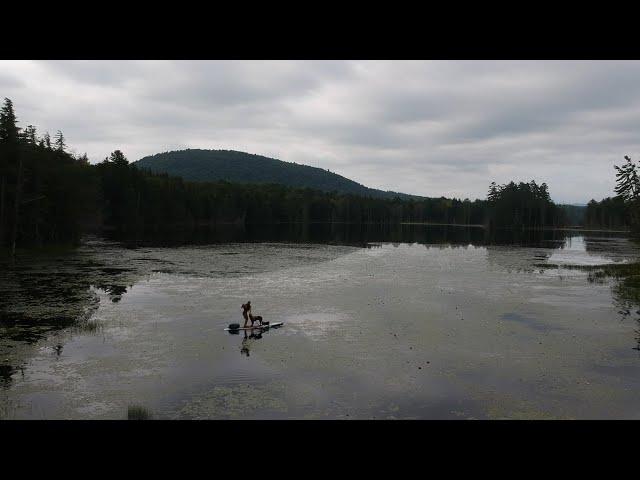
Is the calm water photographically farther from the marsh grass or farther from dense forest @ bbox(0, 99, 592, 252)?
dense forest @ bbox(0, 99, 592, 252)

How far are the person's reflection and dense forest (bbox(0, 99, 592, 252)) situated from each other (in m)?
38.0

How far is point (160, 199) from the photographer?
125750 millimetres

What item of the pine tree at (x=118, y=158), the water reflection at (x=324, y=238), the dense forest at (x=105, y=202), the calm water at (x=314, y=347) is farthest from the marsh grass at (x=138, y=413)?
the pine tree at (x=118, y=158)

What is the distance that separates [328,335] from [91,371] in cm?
1098

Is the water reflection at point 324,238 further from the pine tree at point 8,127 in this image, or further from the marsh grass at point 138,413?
the marsh grass at point 138,413

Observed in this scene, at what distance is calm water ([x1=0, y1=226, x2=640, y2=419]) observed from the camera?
1484 cm

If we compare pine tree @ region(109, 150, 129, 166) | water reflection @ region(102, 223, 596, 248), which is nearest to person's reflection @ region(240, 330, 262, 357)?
water reflection @ region(102, 223, 596, 248)

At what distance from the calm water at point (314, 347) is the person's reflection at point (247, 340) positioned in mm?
158

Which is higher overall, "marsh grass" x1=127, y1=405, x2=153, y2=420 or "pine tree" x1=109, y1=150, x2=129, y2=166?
"pine tree" x1=109, y1=150, x2=129, y2=166

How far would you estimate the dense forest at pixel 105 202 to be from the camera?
166 ft
